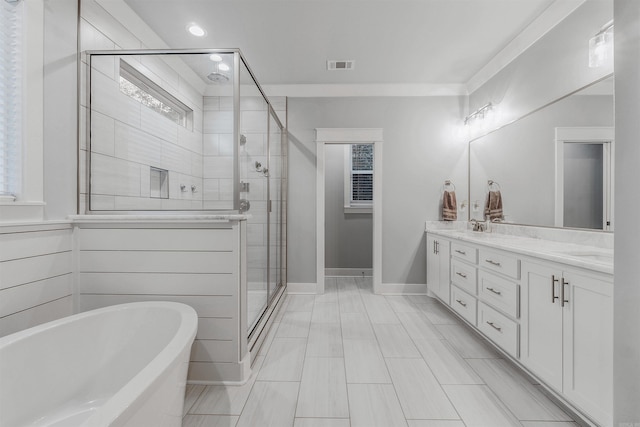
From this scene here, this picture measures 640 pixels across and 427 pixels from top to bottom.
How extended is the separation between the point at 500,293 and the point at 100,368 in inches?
91.4

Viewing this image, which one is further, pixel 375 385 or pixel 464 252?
pixel 464 252

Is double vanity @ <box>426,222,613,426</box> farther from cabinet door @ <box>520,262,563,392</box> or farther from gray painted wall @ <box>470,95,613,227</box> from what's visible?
gray painted wall @ <box>470,95,613,227</box>

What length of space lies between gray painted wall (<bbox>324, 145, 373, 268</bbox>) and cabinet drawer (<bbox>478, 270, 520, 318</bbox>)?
7.78 ft

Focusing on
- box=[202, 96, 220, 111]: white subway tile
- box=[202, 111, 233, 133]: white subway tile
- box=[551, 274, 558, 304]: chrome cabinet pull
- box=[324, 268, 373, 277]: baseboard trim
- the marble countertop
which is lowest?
box=[324, 268, 373, 277]: baseboard trim

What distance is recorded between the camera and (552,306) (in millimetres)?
1418

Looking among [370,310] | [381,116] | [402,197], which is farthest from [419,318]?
[381,116]

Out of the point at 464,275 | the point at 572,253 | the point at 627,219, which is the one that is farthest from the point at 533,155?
the point at 627,219

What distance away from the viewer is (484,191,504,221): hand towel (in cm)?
271

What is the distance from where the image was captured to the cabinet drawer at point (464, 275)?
7.13 feet

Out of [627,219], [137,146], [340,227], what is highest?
[137,146]

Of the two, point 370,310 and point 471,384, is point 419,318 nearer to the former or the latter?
point 370,310

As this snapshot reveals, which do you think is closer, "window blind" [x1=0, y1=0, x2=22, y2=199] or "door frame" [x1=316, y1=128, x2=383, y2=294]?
"window blind" [x1=0, y1=0, x2=22, y2=199]

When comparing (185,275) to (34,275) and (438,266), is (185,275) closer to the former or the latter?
(34,275)

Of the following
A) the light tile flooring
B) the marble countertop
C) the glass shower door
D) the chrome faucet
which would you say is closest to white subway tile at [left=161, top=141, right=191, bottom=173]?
the glass shower door
